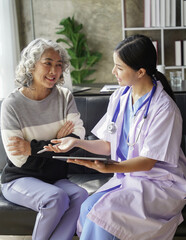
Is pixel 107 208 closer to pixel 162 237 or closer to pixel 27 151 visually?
pixel 162 237

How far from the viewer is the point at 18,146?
2135 mm

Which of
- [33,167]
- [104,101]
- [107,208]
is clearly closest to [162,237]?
[107,208]

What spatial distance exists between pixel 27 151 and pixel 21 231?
0.43 m

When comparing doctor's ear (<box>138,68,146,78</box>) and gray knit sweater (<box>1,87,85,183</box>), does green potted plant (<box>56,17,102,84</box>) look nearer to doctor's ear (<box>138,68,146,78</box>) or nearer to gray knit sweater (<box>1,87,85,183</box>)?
gray knit sweater (<box>1,87,85,183</box>)

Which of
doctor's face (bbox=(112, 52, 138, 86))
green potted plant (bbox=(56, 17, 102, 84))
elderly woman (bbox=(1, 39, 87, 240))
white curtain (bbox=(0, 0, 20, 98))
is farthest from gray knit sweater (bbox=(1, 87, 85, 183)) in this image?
green potted plant (bbox=(56, 17, 102, 84))

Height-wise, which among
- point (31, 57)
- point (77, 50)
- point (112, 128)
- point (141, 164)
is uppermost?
point (31, 57)

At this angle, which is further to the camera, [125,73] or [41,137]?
[41,137]

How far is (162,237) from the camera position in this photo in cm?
180

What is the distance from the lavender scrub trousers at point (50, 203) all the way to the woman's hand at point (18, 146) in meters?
0.15

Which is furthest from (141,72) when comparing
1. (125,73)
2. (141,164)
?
(141,164)

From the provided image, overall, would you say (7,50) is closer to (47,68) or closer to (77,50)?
(77,50)

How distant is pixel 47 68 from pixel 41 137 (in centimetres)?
38

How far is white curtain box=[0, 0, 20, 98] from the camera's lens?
13.5 feet

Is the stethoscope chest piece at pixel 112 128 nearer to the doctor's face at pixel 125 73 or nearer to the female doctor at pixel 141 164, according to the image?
the female doctor at pixel 141 164
